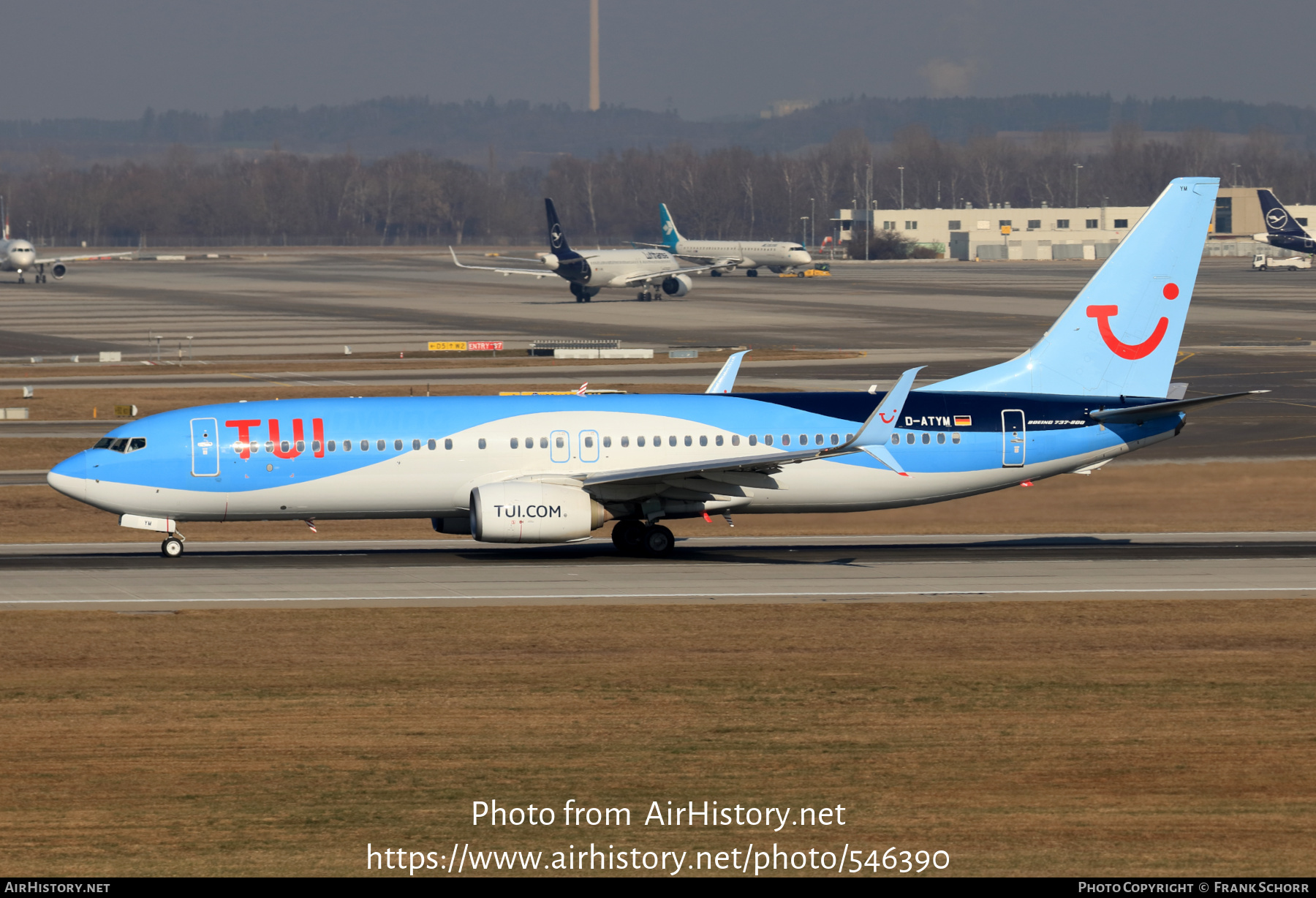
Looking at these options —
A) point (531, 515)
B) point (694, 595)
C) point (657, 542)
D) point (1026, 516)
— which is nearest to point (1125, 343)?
point (1026, 516)

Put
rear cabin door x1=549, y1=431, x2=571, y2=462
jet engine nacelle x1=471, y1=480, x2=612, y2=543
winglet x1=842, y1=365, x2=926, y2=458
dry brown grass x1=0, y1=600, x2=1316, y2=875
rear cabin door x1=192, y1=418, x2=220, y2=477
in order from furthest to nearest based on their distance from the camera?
rear cabin door x1=549, y1=431, x2=571, y2=462
rear cabin door x1=192, y1=418, x2=220, y2=477
jet engine nacelle x1=471, y1=480, x2=612, y2=543
winglet x1=842, y1=365, x2=926, y2=458
dry brown grass x1=0, y1=600, x2=1316, y2=875

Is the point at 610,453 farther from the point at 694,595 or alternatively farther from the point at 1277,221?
the point at 1277,221

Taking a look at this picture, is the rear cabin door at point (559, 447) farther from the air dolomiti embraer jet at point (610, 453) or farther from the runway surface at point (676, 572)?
the runway surface at point (676, 572)

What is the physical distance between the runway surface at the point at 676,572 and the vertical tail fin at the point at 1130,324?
4544mm

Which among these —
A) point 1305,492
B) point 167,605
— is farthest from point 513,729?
point 1305,492

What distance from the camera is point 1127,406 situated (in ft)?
141

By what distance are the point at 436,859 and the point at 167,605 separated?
18.6 meters

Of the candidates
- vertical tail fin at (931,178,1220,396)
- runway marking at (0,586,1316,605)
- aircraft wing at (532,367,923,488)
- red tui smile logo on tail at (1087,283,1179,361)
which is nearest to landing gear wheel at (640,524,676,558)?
aircraft wing at (532,367,923,488)

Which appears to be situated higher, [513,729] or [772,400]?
[772,400]

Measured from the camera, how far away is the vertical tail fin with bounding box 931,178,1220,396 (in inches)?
1720

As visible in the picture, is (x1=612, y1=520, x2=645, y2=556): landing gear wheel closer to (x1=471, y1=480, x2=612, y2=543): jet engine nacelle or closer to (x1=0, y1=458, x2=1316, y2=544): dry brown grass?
(x1=471, y1=480, x2=612, y2=543): jet engine nacelle

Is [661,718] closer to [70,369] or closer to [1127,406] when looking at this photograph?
[1127,406]

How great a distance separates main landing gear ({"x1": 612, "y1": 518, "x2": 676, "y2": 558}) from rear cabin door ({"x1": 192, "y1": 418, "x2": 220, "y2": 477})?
10587 mm

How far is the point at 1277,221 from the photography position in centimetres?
19612
